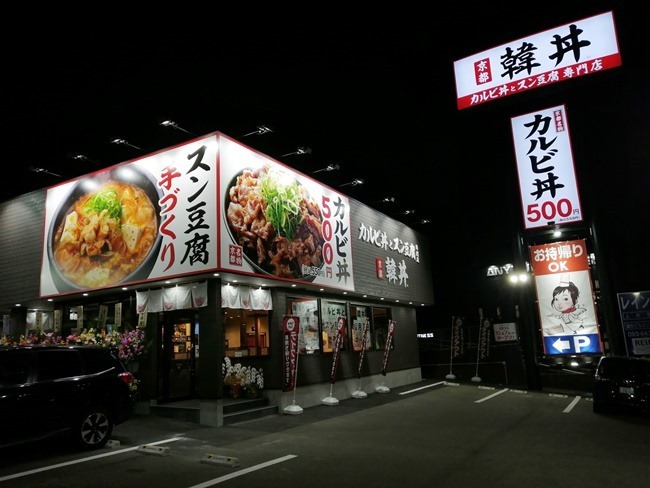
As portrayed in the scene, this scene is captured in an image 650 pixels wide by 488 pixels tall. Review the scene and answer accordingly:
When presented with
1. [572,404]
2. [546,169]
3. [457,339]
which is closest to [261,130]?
[546,169]

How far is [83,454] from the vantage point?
817 cm

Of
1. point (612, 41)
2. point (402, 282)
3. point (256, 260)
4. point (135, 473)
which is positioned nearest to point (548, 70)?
point (612, 41)

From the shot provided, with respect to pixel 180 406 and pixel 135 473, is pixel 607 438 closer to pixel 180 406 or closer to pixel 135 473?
pixel 135 473

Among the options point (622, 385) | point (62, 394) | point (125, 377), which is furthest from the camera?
point (622, 385)

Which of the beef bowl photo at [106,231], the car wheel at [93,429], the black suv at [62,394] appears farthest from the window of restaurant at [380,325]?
the car wheel at [93,429]

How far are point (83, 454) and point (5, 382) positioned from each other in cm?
187

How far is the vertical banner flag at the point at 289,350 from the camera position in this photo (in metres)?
12.6

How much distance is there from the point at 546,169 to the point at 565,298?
4.85 meters

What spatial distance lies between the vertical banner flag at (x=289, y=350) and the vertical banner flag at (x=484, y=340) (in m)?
12.7

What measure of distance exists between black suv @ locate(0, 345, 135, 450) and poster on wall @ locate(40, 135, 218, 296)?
313 cm

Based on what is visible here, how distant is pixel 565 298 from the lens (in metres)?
17.1

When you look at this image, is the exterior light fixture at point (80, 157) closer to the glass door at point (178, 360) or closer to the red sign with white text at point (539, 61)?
the glass door at point (178, 360)

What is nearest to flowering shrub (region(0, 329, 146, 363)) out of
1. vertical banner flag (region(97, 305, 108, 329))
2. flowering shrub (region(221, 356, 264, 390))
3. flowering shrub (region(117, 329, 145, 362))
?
flowering shrub (region(117, 329, 145, 362))

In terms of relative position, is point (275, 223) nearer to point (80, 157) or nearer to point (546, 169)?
point (80, 157)
